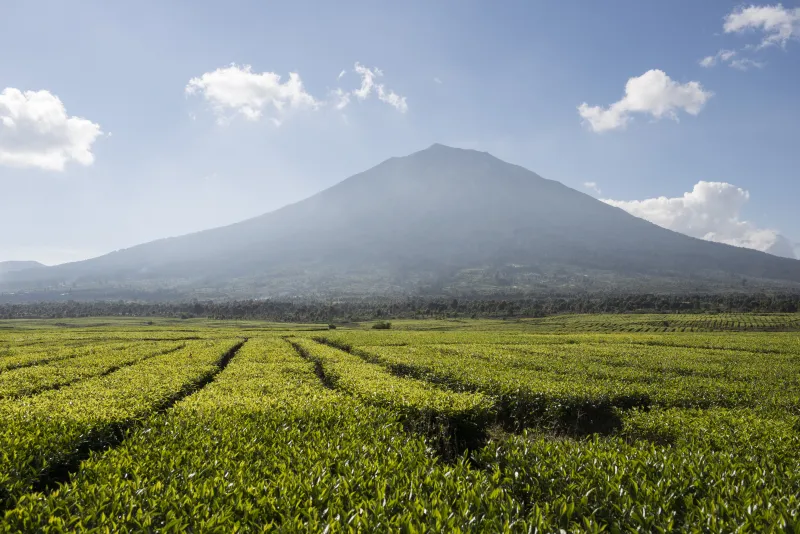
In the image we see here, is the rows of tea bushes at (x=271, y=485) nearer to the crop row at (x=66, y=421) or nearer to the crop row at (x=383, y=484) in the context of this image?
the crop row at (x=383, y=484)

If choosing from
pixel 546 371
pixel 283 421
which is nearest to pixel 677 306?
pixel 546 371

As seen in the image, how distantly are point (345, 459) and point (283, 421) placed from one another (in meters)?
3.36

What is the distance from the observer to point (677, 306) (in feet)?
406

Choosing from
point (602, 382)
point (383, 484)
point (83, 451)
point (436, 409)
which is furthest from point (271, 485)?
point (602, 382)

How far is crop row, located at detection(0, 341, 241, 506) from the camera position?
7336 millimetres

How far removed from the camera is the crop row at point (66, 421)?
7336 millimetres

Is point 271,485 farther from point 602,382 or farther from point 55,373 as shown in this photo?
point 55,373

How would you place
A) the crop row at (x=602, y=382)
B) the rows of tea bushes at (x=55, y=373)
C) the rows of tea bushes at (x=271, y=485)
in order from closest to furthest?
the rows of tea bushes at (x=271, y=485), the crop row at (x=602, y=382), the rows of tea bushes at (x=55, y=373)

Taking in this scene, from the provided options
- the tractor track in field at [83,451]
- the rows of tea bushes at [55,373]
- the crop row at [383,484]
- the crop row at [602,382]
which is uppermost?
the crop row at [383,484]

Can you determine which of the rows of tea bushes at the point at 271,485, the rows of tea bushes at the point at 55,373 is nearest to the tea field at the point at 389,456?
the rows of tea bushes at the point at 271,485

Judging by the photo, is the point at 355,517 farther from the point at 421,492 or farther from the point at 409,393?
the point at 409,393

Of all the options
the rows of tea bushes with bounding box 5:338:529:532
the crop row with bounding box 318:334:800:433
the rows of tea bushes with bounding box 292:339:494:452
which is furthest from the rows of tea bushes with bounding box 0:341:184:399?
the crop row with bounding box 318:334:800:433

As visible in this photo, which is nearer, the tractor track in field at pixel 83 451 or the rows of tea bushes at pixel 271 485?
the rows of tea bushes at pixel 271 485

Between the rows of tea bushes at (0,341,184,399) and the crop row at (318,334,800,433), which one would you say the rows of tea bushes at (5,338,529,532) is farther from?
the rows of tea bushes at (0,341,184,399)
